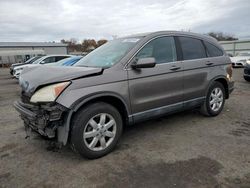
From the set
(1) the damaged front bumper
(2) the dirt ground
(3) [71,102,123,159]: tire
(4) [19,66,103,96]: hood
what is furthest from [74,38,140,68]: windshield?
(2) the dirt ground

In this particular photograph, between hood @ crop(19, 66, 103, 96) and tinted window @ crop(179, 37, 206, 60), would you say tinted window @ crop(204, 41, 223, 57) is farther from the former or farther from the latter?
hood @ crop(19, 66, 103, 96)

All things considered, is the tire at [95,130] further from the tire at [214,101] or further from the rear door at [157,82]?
the tire at [214,101]

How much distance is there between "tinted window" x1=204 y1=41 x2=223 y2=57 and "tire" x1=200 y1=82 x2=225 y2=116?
64 centimetres

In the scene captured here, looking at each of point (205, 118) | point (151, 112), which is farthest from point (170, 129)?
point (205, 118)

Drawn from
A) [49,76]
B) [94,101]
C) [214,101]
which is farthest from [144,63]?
[214,101]

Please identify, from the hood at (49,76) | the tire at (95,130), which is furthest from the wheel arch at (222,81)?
the hood at (49,76)

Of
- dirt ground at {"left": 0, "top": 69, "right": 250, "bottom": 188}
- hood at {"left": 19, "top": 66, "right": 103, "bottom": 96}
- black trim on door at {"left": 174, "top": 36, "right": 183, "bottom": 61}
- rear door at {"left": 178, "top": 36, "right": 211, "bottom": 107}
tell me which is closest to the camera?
dirt ground at {"left": 0, "top": 69, "right": 250, "bottom": 188}

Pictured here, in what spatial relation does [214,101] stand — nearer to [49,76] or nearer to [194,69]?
[194,69]

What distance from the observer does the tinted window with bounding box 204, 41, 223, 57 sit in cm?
476

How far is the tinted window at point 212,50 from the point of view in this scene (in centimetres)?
476

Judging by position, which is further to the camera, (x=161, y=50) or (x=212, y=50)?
(x=212, y=50)

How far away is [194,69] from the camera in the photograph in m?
4.32

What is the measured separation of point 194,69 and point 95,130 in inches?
94.0

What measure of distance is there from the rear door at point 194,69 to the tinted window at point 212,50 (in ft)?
0.45
